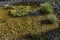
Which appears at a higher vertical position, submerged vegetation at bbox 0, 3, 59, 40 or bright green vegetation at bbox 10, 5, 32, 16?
bright green vegetation at bbox 10, 5, 32, 16

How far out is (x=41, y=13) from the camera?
1003 centimetres

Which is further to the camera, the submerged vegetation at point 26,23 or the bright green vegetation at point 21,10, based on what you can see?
the bright green vegetation at point 21,10

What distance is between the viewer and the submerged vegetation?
8.27 metres

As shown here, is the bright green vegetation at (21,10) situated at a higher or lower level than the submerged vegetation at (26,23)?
higher

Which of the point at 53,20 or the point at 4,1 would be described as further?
the point at 4,1

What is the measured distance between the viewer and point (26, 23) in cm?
912

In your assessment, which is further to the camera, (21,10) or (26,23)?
(21,10)

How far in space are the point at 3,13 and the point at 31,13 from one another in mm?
1495

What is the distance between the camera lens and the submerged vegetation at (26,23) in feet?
27.1

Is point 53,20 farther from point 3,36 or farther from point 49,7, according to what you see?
point 3,36

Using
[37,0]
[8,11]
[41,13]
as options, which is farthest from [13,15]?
[37,0]

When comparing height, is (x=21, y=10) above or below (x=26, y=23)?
above

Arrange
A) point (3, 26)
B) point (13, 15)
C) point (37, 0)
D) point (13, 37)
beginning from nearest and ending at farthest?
point (13, 37) < point (3, 26) < point (13, 15) < point (37, 0)

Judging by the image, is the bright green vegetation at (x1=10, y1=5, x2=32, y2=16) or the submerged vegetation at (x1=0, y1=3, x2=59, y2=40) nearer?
the submerged vegetation at (x1=0, y1=3, x2=59, y2=40)
